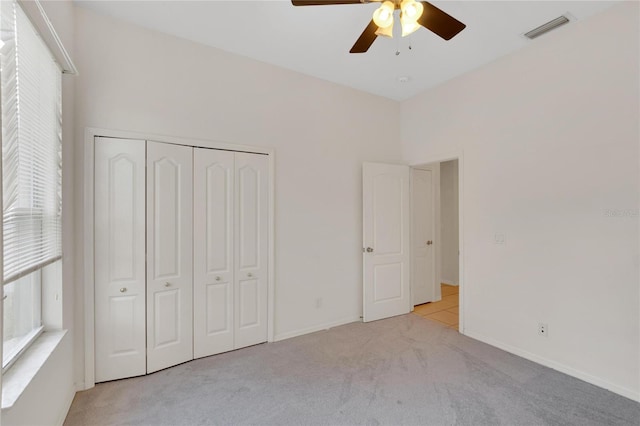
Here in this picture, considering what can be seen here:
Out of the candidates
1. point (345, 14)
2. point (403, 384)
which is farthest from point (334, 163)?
point (403, 384)

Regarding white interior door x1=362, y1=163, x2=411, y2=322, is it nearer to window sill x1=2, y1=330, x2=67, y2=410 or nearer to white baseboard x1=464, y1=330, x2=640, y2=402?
white baseboard x1=464, y1=330, x2=640, y2=402

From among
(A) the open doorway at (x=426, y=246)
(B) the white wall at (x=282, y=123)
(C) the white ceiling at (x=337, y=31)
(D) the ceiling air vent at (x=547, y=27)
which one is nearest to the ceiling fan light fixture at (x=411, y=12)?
(C) the white ceiling at (x=337, y=31)

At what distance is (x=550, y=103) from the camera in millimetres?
2662

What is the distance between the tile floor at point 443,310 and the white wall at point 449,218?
0.87 metres

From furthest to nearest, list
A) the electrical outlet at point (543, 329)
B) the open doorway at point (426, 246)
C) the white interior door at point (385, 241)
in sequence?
1. the open doorway at point (426, 246)
2. the white interior door at point (385, 241)
3. the electrical outlet at point (543, 329)

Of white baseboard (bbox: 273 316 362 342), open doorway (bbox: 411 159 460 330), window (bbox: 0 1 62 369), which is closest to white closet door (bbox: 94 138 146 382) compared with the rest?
window (bbox: 0 1 62 369)

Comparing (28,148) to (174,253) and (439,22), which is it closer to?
(174,253)

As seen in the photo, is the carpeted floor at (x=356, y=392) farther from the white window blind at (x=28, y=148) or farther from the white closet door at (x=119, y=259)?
the white window blind at (x=28, y=148)

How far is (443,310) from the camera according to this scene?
4207 mm

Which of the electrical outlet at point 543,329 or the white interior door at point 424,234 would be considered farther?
the white interior door at point 424,234

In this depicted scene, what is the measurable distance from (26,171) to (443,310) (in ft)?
15.0

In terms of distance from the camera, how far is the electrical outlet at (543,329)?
2.67 meters

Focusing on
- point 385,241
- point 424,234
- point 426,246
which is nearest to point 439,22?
point 385,241

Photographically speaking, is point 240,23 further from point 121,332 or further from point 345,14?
point 121,332
